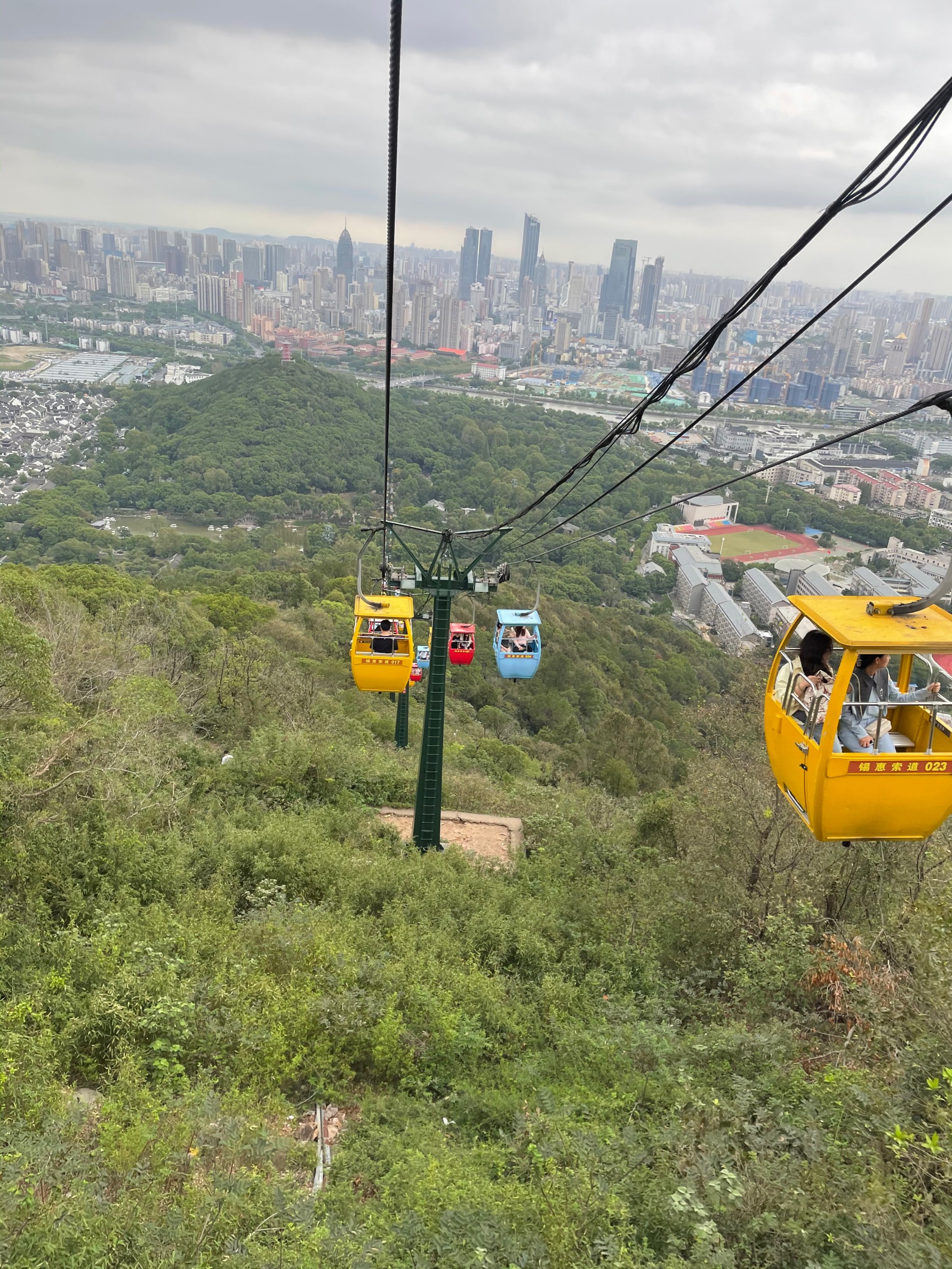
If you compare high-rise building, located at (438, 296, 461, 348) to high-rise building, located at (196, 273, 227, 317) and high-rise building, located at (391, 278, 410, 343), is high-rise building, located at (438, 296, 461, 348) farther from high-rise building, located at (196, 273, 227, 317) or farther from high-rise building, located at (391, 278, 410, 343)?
high-rise building, located at (196, 273, 227, 317)

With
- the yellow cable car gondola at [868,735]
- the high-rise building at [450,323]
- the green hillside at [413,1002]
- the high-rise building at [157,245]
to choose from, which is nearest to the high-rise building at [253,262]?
the high-rise building at [157,245]

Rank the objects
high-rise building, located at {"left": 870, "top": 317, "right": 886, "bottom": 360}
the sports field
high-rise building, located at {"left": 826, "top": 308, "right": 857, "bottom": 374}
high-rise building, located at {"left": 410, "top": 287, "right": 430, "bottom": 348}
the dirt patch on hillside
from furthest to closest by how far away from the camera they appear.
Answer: high-rise building, located at {"left": 410, "top": 287, "right": 430, "bottom": 348}
high-rise building, located at {"left": 870, "top": 317, "right": 886, "bottom": 360}
high-rise building, located at {"left": 826, "top": 308, "right": 857, "bottom": 374}
the sports field
the dirt patch on hillside

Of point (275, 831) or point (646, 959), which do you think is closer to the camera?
point (646, 959)

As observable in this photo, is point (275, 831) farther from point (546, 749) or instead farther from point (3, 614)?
point (546, 749)

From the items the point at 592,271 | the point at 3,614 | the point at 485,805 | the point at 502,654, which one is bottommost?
the point at 485,805

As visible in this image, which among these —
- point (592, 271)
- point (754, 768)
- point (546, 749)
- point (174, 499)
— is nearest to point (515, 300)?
point (592, 271)

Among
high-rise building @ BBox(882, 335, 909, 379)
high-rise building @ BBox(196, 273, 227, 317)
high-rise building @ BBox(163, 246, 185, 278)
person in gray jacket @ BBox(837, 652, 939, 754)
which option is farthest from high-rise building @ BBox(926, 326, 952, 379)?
high-rise building @ BBox(163, 246, 185, 278)

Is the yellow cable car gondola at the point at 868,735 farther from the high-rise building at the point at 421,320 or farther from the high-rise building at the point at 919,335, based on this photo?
the high-rise building at the point at 919,335
